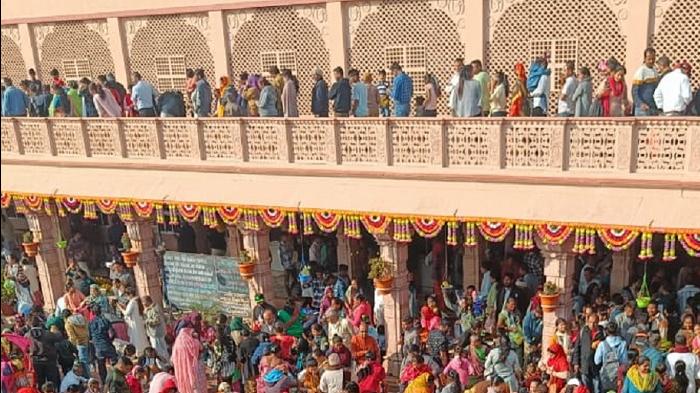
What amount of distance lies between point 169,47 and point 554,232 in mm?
9086

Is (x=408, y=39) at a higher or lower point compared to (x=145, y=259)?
higher

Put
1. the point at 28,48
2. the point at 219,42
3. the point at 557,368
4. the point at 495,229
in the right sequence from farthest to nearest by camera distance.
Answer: the point at 28,48 → the point at 219,42 → the point at 495,229 → the point at 557,368

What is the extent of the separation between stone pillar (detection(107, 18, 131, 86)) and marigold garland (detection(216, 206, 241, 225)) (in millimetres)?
5035

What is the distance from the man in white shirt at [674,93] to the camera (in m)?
9.27

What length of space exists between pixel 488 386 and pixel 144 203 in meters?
7.08

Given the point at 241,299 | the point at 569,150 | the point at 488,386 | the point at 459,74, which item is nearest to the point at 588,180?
the point at 569,150

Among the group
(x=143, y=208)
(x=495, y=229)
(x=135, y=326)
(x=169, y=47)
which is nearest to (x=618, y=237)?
(x=495, y=229)

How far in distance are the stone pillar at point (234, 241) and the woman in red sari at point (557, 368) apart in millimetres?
7917

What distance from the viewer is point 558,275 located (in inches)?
404

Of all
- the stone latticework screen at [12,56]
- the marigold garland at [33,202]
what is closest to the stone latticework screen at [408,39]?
the marigold garland at [33,202]

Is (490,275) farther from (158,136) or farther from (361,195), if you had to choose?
(158,136)

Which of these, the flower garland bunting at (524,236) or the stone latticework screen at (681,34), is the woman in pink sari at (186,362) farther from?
Result: the stone latticework screen at (681,34)

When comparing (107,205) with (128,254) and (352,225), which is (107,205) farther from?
(352,225)

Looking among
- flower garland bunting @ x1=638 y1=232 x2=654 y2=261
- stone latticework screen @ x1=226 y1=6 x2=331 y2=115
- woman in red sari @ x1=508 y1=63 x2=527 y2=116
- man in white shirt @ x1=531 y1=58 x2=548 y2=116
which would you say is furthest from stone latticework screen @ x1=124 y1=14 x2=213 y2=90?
flower garland bunting @ x1=638 y1=232 x2=654 y2=261
